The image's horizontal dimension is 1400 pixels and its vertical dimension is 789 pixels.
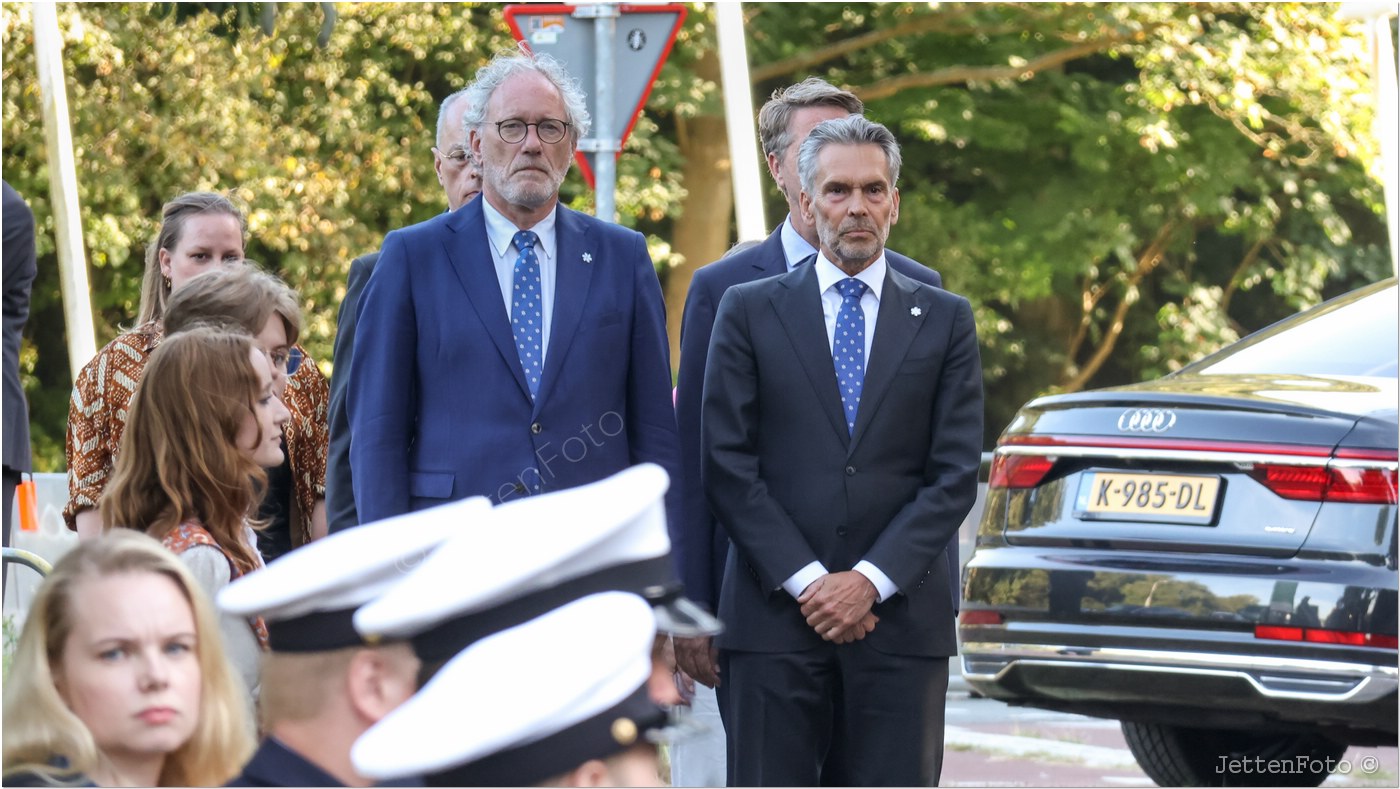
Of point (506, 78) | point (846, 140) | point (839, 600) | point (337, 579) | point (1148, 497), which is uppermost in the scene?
point (506, 78)

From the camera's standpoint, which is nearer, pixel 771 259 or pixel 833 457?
pixel 833 457

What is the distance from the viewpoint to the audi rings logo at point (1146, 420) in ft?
21.8

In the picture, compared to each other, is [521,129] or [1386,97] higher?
[521,129]

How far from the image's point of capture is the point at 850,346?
5008 mm

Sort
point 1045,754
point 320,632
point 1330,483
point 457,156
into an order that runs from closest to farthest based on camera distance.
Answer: point 320,632, point 457,156, point 1330,483, point 1045,754

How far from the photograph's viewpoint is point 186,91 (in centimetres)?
1866

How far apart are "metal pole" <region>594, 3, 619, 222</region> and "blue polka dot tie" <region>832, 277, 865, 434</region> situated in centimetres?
290

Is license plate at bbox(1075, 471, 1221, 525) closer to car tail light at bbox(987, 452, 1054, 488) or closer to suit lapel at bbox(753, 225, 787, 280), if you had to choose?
car tail light at bbox(987, 452, 1054, 488)

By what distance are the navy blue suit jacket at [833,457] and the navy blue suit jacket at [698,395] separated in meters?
0.22

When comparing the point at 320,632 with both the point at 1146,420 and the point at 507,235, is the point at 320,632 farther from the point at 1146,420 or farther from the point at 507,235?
the point at 1146,420

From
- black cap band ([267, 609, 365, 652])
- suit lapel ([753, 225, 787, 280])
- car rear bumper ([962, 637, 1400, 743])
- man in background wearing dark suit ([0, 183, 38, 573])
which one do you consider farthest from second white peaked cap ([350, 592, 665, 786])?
man in background wearing dark suit ([0, 183, 38, 573])

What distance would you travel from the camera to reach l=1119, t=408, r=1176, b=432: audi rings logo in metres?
6.65

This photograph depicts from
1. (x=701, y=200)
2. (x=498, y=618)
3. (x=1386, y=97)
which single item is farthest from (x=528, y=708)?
(x=701, y=200)

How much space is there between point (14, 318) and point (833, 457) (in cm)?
334
